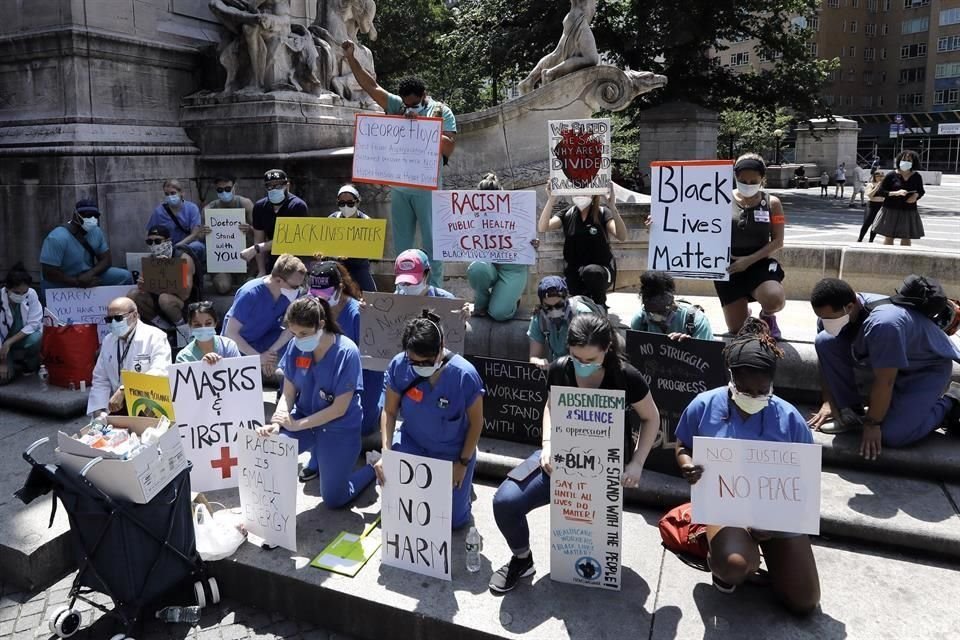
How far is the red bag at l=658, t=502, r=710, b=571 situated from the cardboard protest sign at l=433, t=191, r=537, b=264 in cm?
294

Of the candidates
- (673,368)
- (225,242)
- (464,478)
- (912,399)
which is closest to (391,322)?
(464,478)

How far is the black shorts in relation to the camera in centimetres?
601

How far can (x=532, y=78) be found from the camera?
1262 cm

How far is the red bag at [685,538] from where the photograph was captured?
3951 millimetres

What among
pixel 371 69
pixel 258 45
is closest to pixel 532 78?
pixel 371 69

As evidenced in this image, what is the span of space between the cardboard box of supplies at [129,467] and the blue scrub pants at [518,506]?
1.78 m

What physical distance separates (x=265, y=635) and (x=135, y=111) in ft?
25.8

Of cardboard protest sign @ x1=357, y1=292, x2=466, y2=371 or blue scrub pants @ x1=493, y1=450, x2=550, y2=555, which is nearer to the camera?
blue scrub pants @ x1=493, y1=450, x2=550, y2=555

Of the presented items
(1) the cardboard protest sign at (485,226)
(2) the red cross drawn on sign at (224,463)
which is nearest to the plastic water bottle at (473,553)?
(2) the red cross drawn on sign at (224,463)

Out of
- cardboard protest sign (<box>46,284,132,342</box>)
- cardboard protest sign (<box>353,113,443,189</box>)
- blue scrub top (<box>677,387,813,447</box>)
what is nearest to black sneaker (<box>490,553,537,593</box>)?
blue scrub top (<box>677,387,813,447</box>)

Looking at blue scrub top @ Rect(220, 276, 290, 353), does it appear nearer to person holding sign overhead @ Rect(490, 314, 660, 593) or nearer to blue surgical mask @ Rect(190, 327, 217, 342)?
blue surgical mask @ Rect(190, 327, 217, 342)

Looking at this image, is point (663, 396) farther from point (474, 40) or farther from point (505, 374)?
point (474, 40)

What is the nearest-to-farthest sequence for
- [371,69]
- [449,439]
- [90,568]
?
[90,568] < [449,439] < [371,69]

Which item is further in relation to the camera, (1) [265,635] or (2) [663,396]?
(2) [663,396]
